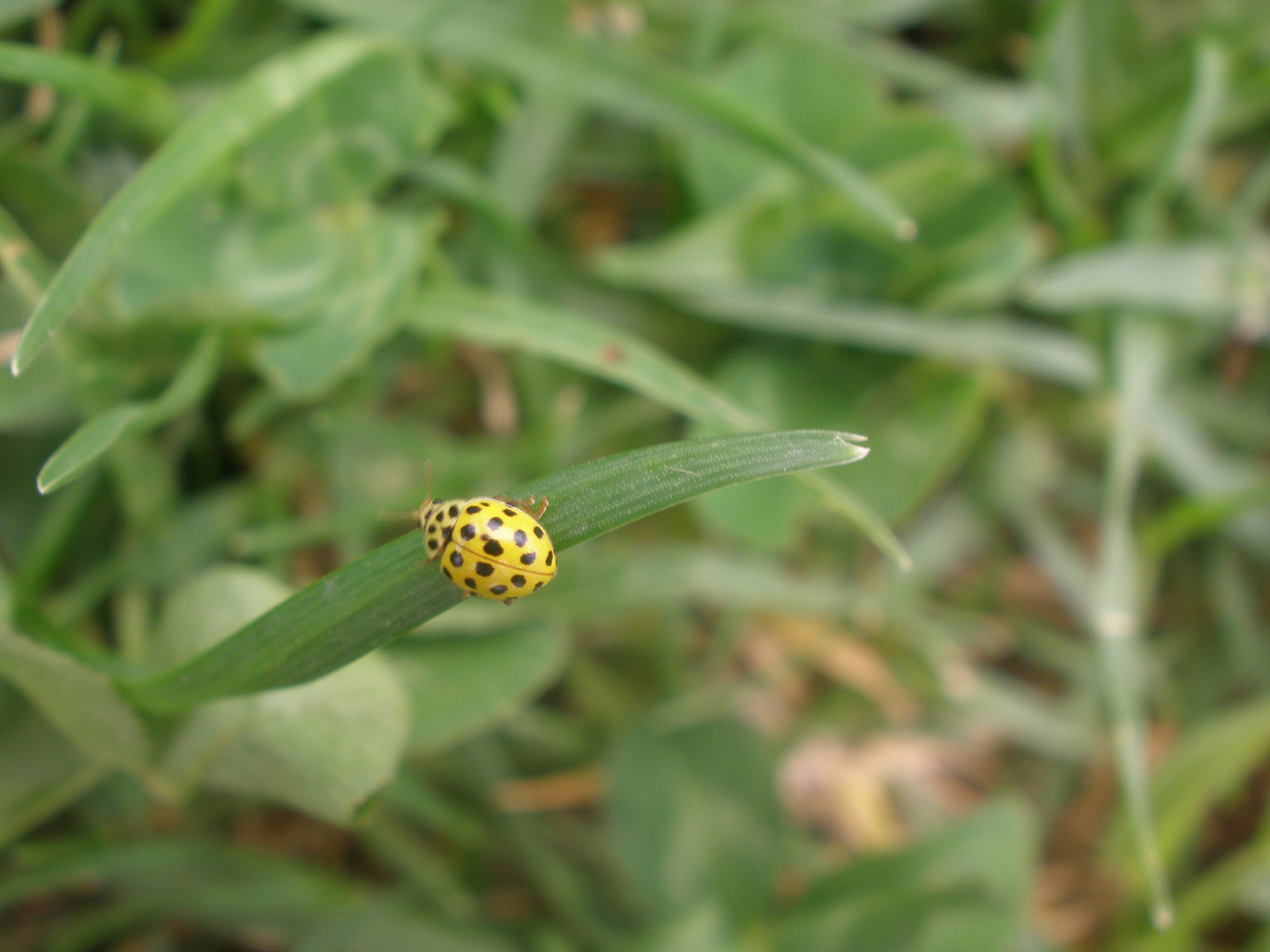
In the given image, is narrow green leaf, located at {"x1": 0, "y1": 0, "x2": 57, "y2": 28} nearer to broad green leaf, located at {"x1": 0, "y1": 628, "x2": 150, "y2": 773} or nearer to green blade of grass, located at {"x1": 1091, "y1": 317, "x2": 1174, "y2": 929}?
broad green leaf, located at {"x1": 0, "y1": 628, "x2": 150, "y2": 773}

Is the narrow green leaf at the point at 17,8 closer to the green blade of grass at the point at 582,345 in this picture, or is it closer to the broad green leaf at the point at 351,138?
the broad green leaf at the point at 351,138

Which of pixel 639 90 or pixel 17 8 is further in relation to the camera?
pixel 639 90

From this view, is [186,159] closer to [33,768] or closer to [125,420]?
[125,420]

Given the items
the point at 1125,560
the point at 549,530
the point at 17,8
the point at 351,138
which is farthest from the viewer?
the point at 1125,560

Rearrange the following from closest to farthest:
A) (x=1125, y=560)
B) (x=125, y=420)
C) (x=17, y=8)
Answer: (x=125, y=420) → (x=17, y=8) → (x=1125, y=560)

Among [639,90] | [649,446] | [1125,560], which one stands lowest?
[1125,560]

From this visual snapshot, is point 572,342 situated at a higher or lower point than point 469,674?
higher

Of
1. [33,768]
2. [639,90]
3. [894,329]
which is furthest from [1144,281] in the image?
[33,768]
